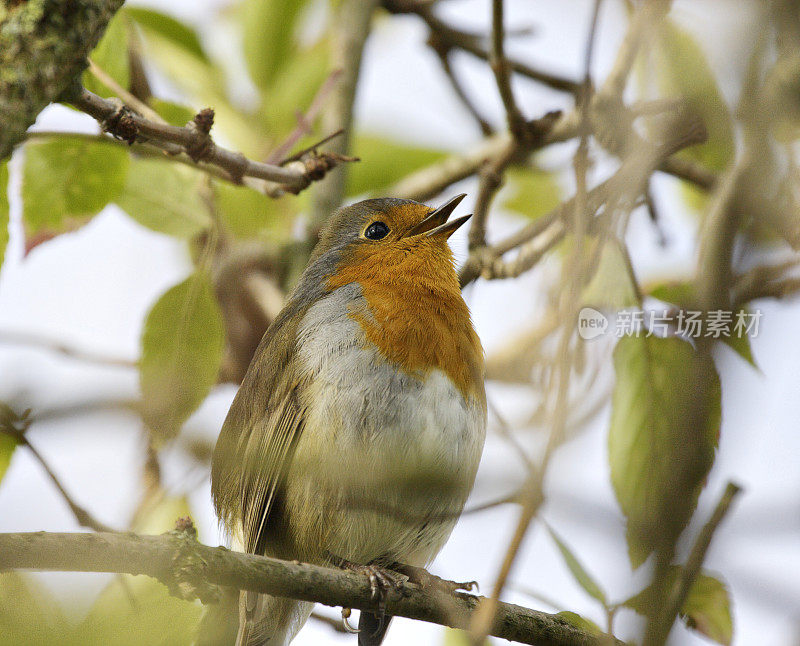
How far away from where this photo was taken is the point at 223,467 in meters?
3.44

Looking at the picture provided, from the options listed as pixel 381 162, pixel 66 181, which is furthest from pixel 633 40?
pixel 381 162

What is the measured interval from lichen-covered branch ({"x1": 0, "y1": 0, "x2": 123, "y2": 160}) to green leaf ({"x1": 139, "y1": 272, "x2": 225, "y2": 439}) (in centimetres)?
127

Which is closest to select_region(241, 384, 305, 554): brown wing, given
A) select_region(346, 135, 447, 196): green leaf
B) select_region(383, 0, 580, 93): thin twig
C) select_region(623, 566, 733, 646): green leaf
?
select_region(623, 566, 733, 646): green leaf

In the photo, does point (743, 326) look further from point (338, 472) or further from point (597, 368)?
point (338, 472)

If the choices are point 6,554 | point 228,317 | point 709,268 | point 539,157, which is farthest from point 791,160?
point 228,317

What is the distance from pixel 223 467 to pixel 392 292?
1036mm

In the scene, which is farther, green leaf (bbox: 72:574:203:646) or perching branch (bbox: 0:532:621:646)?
Answer: perching branch (bbox: 0:532:621:646)

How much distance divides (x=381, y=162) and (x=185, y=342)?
7.97 ft

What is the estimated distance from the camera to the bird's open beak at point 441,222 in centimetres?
411

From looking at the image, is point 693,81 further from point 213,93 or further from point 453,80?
point 213,93

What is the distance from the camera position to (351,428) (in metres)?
3.26

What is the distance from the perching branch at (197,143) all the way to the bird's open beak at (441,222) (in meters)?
0.86

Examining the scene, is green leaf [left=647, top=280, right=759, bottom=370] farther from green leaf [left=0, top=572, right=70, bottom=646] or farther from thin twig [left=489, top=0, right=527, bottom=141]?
green leaf [left=0, top=572, right=70, bottom=646]

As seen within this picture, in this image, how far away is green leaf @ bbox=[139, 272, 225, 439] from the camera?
114 inches
